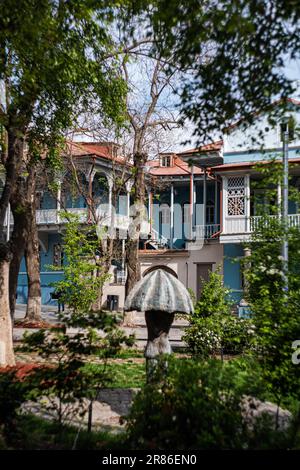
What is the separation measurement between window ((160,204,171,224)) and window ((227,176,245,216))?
9400 mm

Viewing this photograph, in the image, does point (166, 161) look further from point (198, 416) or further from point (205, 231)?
point (198, 416)

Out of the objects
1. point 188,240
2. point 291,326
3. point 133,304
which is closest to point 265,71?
point 291,326

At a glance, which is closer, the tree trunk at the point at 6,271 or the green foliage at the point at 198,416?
the green foliage at the point at 198,416

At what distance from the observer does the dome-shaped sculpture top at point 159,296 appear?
24.9ft

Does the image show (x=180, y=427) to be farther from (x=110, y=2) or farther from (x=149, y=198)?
(x=149, y=198)

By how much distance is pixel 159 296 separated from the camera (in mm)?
7609

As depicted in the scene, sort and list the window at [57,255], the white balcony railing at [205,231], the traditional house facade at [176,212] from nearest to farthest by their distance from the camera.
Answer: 1. the traditional house facade at [176,212]
2. the white balcony railing at [205,231]
3. the window at [57,255]

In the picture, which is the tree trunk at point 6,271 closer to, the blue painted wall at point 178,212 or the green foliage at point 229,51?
the green foliage at point 229,51

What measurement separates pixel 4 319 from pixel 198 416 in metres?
6.23

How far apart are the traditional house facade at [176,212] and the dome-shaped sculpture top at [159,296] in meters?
14.5

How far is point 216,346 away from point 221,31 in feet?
28.9

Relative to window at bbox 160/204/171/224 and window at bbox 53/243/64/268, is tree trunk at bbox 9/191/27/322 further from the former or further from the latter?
window at bbox 160/204/171/224

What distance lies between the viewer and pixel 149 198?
109 feet

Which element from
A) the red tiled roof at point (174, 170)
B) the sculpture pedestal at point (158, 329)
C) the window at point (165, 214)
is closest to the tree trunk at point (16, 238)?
the sculpture pedestal at point (158, 329)
